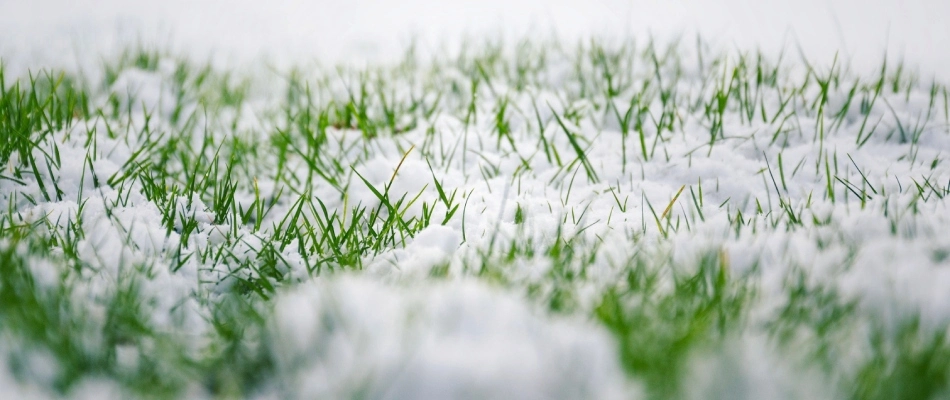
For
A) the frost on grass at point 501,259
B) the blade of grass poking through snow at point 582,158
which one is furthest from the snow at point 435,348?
the blade of grass poking through snow at point 582,158

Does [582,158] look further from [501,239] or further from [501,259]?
[501,259]

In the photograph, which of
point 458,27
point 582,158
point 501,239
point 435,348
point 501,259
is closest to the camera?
point 435,348

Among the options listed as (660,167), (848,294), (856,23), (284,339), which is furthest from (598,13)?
(284,339)

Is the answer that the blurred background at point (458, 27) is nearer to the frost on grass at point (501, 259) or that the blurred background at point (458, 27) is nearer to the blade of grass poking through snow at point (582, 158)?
the frost on grass at point (501, 259)

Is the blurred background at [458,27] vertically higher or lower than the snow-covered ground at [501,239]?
higher

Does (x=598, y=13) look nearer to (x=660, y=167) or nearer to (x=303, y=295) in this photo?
(x=660, y=167)

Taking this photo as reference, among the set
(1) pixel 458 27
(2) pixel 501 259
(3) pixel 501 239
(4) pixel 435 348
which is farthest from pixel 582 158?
(1) pixel 458 27

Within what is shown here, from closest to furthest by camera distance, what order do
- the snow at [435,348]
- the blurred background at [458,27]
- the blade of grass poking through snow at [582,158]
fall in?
the snow at [435,348]
the blade of grass poking through snow at [582,158]
the blurred background at [458,27]
